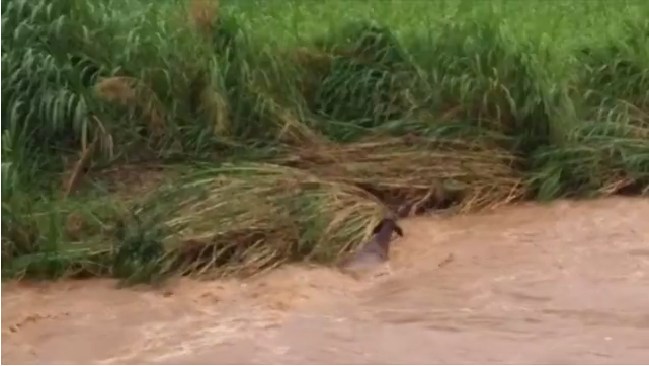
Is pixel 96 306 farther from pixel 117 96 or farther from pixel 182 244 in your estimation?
pixel 117 96

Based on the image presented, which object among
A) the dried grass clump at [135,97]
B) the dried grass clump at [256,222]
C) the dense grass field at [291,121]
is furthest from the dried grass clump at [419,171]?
the dried grass clump at [135,97]

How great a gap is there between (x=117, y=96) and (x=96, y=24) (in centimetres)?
49

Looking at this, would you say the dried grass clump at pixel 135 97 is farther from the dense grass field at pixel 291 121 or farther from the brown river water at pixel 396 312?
the brown river water at pixel 396 312

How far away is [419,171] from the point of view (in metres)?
6.14

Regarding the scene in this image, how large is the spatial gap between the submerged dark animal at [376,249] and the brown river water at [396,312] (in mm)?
54

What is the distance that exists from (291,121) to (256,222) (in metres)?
1.08

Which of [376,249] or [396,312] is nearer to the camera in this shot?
[396,312]

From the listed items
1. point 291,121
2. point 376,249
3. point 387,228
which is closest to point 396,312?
point 376,249

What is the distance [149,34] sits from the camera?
21.1ft

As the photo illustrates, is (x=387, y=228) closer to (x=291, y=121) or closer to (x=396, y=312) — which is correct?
(x=396, y=312)

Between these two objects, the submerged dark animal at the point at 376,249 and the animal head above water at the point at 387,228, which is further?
the animal head above water at the point at 387,228

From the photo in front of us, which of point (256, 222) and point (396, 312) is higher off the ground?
point (256, 222)

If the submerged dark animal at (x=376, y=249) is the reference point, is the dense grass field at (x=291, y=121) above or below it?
above

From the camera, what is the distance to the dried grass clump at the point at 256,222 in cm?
523
